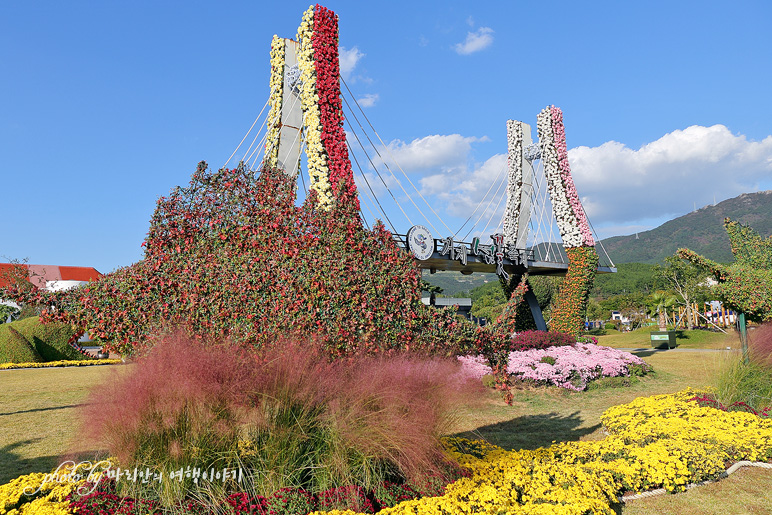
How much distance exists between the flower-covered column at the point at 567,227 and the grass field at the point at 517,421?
3.60 m

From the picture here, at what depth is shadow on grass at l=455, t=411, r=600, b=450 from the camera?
7.20m

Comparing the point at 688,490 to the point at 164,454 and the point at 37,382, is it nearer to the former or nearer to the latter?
the point at 164,454

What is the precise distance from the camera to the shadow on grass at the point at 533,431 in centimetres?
720

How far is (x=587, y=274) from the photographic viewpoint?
18797 millimetres

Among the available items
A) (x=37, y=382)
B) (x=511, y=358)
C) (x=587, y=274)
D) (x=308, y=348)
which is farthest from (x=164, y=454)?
(x=587, y=274)

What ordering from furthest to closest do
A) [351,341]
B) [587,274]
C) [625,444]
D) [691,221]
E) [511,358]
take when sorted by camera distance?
[691,221] < [587,274] < [511,358] < [625,444] < [351,341]

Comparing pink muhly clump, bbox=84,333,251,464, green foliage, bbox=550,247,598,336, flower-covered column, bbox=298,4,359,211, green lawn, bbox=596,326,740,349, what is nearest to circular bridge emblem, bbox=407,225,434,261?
green foliage, bbox=550,247,598,336

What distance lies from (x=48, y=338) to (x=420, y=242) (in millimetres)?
14632

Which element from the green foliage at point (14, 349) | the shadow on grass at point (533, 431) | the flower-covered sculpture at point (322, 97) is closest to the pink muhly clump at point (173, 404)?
the flower-covered sculpture at point (322, 97)

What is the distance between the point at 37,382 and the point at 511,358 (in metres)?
12.3

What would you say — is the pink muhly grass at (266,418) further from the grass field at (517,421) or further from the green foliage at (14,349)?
the green foliage at (14,349)

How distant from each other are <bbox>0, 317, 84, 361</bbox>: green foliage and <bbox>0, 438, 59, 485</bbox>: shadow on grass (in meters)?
14.2

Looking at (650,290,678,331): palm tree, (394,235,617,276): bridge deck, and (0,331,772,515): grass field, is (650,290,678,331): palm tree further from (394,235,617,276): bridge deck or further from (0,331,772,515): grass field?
(0,331,772,515): grass field

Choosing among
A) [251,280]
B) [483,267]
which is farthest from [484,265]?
[251,280]
